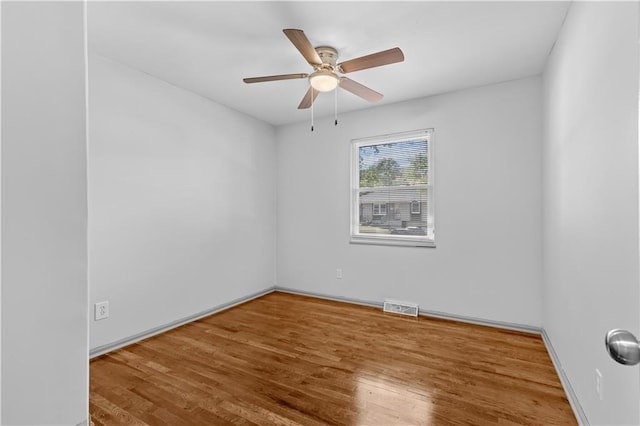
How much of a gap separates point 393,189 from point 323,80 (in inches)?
74.3

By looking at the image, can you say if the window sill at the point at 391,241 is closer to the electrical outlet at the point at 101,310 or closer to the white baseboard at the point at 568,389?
the white baseboard at the point at 568,389

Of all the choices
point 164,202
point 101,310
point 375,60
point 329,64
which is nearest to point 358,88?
point 329,64

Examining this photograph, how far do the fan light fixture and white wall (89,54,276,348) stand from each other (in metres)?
1.68

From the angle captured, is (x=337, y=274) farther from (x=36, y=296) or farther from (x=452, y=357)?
(x=36, y=296)

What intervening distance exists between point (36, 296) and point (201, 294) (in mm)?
3195

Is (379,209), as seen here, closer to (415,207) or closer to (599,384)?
(415,207)

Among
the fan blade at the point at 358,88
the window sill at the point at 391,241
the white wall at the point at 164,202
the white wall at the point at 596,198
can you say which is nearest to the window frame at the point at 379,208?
the window sill at the point at 391,241

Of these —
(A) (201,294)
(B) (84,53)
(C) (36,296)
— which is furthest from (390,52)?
(A) (201,294)

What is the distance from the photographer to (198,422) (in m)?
1.77

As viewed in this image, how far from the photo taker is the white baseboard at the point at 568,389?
171 cm

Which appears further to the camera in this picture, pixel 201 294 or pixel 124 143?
pixel 201 294

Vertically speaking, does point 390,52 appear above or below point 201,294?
above

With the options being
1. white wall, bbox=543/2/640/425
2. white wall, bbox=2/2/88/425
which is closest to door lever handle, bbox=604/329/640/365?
white wall, bbox=543/2/640/425

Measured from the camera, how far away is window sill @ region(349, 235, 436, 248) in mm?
3617
